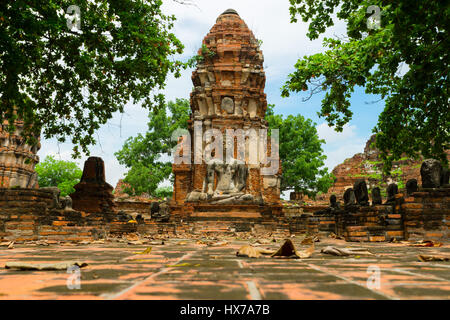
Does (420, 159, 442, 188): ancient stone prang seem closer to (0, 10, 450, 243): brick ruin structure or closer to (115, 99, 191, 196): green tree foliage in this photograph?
(0, 10, 450, 243): brick ruin structure

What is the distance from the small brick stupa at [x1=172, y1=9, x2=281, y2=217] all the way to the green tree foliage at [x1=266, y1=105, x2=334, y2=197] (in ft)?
24.7

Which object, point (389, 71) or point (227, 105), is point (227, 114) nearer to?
point (227, 105)

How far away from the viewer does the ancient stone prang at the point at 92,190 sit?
35.0ft

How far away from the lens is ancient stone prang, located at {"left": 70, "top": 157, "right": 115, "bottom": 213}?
420 inches

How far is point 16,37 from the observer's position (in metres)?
5.59

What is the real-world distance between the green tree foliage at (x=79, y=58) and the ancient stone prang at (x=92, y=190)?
8.06ft

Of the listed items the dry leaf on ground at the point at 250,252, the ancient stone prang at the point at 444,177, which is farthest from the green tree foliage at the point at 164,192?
the dry leaf on ground at the point at 250,252

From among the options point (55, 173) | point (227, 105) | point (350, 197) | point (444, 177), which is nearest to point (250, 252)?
point (444, 177)

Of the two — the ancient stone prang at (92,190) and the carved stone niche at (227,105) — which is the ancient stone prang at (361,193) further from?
the carved stone niche at (227,105)

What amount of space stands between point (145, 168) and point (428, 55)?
21.2 metres

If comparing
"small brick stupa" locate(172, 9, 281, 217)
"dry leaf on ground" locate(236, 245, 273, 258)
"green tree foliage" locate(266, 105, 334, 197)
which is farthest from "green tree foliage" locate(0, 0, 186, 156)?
"green tree foliage" locate(266, 105, 334, 197)
